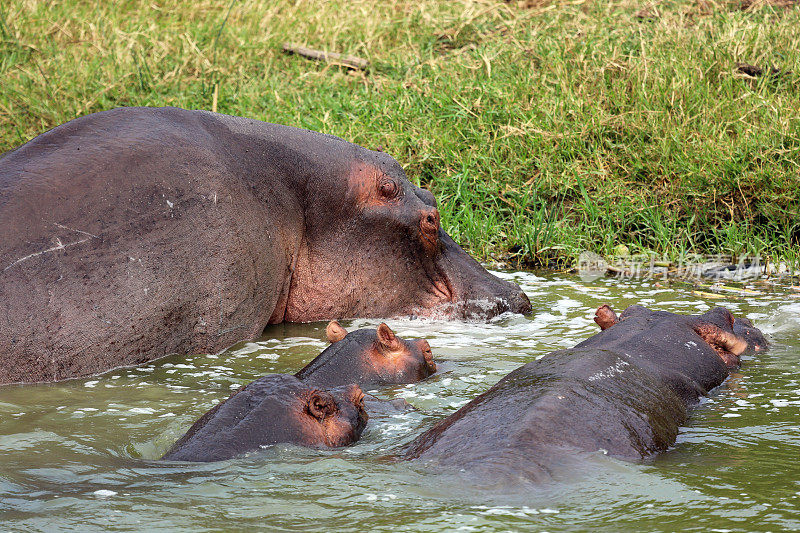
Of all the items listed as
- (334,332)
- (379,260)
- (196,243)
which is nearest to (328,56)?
(379,260)

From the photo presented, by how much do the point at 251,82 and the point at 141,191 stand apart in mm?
5053

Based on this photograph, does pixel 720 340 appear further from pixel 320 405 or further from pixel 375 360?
pixel 320 405

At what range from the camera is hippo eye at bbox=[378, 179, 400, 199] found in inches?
232

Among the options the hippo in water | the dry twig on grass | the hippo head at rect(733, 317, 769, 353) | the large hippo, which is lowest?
the hippo head at rect(733, 317, 769, 353)

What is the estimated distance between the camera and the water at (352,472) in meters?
2.83

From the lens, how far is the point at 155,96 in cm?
920

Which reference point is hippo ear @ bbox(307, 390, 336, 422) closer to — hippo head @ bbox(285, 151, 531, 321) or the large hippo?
the large hippo

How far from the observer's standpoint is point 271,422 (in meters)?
3.62

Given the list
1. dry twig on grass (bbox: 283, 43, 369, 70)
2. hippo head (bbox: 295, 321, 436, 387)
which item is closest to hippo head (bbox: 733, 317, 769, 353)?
hippo head (bbox: 295, 321, 436, 387)

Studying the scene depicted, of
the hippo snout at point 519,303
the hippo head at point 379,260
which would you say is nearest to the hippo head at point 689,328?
the hippo snout at point 519,303

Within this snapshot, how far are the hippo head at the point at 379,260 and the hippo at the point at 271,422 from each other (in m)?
1.81

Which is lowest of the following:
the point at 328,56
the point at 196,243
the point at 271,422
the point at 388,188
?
the point at 271,422

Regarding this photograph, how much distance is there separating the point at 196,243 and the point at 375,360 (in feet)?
3.22

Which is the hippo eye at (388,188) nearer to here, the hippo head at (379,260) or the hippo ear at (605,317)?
the hippo head at (379,260)
